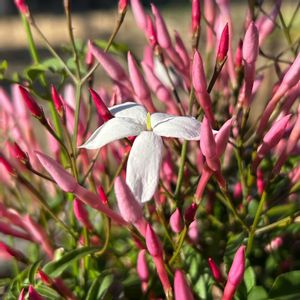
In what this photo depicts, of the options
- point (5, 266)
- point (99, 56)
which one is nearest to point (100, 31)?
point (5, 266)

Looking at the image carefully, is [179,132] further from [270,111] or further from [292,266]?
[292,266]

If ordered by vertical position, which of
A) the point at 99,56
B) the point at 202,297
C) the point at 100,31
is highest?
the point at 100,31

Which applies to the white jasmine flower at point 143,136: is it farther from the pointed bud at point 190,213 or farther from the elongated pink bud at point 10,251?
the elongated pink bud at point 10,251

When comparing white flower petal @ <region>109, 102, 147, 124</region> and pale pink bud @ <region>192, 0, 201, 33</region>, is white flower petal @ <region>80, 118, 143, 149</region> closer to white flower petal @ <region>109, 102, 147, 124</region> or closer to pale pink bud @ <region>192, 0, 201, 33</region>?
white flower petal @ <region>109, 102, 147, 124</region>

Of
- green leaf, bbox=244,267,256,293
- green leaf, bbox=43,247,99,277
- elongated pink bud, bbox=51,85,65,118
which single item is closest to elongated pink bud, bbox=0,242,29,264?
green leaf, bbox=43,247,99,277

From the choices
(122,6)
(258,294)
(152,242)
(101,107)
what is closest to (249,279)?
(258,294)

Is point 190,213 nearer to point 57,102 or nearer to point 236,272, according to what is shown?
point 236,272
